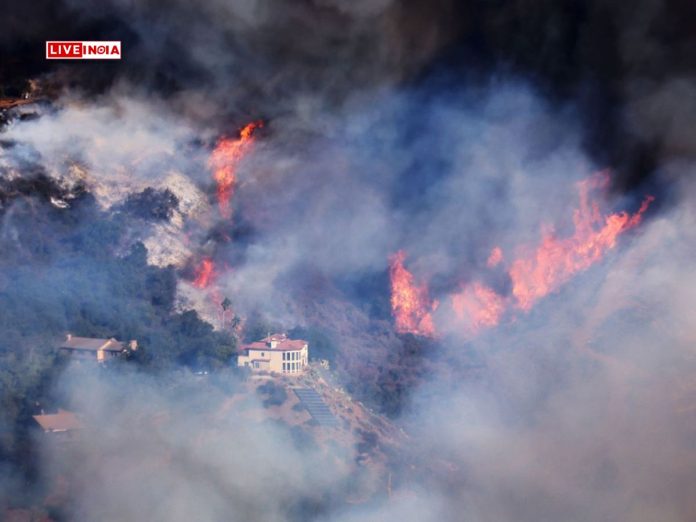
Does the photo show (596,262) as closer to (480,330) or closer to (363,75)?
(480,330)

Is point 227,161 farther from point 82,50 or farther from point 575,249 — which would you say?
point 575,249

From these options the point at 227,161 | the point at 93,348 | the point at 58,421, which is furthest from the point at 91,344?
the point at 227,161

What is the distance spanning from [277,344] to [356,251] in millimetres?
6935

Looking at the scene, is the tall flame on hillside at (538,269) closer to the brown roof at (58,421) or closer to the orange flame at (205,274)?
the orange flame at (205,274)

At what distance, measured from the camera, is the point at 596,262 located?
52281 millimetres

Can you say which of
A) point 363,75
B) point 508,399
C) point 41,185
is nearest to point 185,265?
point 41,185

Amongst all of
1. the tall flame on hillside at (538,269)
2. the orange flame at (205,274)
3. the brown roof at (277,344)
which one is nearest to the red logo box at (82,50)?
the orange flame at (205,274)

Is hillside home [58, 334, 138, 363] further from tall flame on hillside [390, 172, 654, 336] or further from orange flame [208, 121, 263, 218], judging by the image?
tall flame on hillside [390, 172, 654, 336]

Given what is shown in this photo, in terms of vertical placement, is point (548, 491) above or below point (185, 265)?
below

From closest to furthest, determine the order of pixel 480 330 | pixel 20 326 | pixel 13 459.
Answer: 1. pixel 13 459
2. pixel 20 326
3. pixel 480 330

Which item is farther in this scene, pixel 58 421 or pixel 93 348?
pixel 93 348

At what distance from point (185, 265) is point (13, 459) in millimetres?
12649

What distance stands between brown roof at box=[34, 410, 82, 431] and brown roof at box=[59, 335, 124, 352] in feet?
10.6

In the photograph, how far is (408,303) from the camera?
2089 inches
